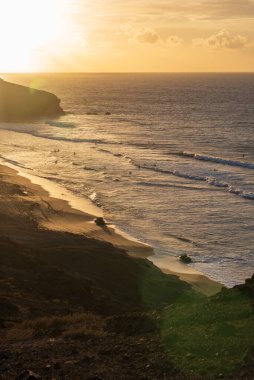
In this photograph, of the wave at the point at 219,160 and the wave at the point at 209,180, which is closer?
the wave at the point at 209,180

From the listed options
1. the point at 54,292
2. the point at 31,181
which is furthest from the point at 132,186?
the point at 54,292

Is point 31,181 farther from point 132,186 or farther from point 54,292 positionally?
point 54,292

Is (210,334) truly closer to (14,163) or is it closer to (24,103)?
(14,163)

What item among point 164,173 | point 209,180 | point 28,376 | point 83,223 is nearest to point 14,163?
point 164,173

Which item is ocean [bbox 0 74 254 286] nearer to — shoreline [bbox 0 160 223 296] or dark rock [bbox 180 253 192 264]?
dark rock [bbox 180 253 192 264]

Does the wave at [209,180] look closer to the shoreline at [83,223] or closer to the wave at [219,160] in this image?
the wave at [219,160]

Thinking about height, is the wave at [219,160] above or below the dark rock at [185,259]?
above

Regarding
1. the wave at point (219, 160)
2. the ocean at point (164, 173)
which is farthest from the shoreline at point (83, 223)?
the wave at point (219, 160)
